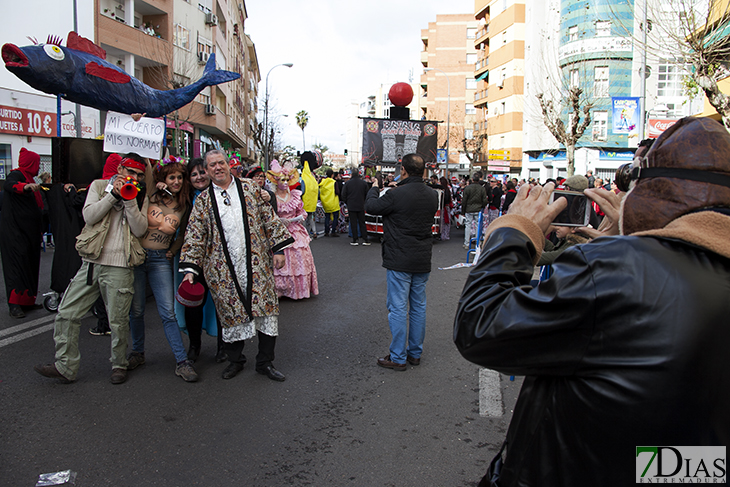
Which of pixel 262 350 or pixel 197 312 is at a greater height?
pixel 197 312

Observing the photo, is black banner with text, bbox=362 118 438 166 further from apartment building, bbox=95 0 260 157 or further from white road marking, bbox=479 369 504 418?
white road marking, bbox=479 369 504 418

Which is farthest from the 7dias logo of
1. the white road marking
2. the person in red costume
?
the person in red costume

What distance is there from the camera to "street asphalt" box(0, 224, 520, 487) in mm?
3113

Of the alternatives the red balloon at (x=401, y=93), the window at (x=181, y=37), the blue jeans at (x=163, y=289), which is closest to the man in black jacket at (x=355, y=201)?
the red balloon at (x=401, y=93)

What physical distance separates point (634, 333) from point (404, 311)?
3872mm

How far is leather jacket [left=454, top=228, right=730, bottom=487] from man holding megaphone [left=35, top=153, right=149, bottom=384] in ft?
12.6

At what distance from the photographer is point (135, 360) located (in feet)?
15.5

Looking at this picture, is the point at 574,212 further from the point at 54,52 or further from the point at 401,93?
the point at 401,93

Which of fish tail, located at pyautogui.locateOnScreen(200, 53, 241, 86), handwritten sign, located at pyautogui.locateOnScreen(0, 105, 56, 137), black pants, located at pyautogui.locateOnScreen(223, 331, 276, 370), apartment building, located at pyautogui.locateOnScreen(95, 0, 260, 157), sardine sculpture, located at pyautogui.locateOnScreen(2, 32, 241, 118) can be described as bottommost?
black pants, located at pyautogui.locateOnScreen(223, 331, 276, 370)

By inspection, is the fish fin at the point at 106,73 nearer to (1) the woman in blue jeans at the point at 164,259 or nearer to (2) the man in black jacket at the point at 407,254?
(1) the woman in blue jeans at the point at 164,259

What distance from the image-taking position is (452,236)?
17.0 m

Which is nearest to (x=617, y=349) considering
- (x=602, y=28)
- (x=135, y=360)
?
(x=135, y=360)

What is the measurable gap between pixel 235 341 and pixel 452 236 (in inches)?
520

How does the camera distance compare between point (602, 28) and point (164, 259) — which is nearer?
point (164, 259)
